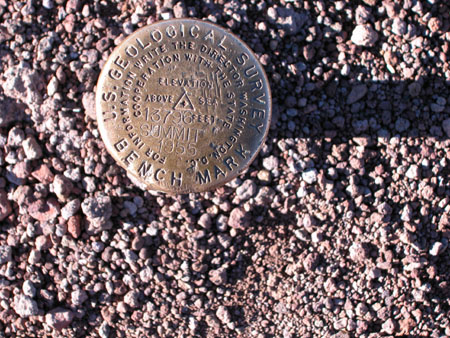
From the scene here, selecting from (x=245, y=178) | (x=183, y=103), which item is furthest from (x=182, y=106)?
(x=245, y=178)

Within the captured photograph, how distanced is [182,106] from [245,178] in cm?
49

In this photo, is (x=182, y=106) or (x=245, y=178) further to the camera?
(x=245, y=178)

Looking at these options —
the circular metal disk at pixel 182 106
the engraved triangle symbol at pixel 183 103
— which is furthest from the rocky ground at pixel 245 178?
the engraved triangle symbol at pixel 183 103

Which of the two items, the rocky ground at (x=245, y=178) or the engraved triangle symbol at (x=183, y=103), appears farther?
the rocky ground at (x=245, y=178)

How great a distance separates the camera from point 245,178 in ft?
6.96

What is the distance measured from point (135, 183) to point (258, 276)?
720mm

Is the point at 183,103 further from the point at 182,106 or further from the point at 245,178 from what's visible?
the point at 245,178

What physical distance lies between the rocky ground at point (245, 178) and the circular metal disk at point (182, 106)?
0.98 ft

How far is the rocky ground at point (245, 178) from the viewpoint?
212 cm

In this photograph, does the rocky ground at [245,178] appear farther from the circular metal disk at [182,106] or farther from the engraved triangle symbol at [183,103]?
the engraved triangle symbol at [183,103]

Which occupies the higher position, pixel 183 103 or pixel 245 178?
pixel 183 103

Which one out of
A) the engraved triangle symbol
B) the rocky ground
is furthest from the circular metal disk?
the rocky ground

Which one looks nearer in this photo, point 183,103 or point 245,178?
point 183,103

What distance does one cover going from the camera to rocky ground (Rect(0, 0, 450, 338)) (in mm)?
2123
